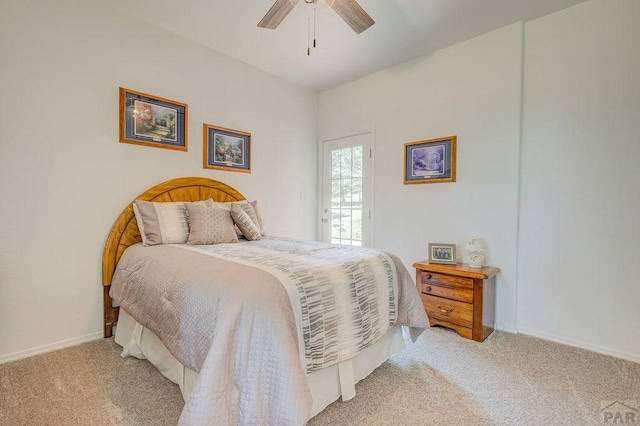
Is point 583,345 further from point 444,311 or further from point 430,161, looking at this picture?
point 430,161

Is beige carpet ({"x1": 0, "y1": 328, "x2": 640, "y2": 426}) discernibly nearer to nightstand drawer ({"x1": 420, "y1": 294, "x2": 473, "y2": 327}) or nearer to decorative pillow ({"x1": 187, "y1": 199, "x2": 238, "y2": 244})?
nightstand drawer ({"x1": 420, "y1": 294, "x2": 473, "y2": 327})

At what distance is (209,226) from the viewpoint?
2.48 metres

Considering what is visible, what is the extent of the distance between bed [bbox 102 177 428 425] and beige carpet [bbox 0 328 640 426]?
0.12m

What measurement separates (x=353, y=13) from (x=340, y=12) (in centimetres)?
8

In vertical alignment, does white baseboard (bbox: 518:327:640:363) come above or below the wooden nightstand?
below

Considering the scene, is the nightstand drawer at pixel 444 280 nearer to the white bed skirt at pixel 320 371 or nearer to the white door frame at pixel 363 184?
the white bed skirt at pixel 320 371

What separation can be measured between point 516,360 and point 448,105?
2.37 m

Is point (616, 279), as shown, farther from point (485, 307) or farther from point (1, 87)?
point (1, 87)

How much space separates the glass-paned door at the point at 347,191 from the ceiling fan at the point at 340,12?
1.78 m

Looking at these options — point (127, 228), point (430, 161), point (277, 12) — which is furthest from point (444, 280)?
point (127, 228)

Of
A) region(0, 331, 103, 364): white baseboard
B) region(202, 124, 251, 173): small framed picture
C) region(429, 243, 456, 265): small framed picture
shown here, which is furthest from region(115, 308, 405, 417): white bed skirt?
region(202, 124, 251, 173): small framed picture

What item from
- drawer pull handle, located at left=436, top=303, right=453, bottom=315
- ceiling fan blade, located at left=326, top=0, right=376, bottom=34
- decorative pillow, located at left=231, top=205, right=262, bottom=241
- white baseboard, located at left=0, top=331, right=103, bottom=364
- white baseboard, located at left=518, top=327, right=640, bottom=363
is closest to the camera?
ceiling fan blade, located at left=326, top=0, right=376, bottom=34

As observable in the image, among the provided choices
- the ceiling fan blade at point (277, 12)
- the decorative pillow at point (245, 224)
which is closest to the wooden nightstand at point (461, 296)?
the decorative pillow at point (245, 224)

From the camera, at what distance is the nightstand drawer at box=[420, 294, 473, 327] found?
249 centimetres
